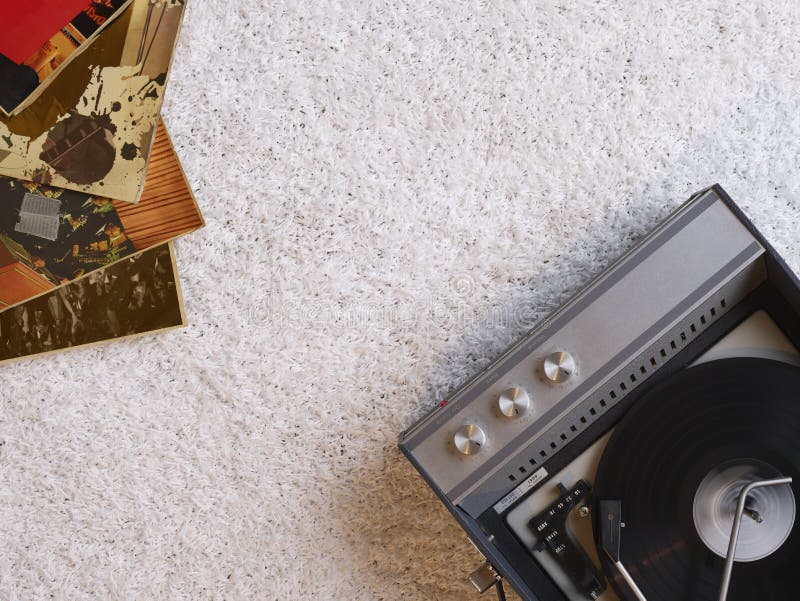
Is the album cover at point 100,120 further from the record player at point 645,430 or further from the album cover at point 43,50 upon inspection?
the record player at point 645,430

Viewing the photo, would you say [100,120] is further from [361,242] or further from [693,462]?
[693,462]

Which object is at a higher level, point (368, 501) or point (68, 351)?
point (68, 351)

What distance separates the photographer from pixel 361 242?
832mm

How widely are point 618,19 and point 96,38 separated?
60cm

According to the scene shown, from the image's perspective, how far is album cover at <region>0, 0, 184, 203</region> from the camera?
80cm

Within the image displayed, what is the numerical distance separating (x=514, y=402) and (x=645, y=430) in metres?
0.12

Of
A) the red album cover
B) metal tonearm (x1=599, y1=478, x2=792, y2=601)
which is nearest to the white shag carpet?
the red album cover

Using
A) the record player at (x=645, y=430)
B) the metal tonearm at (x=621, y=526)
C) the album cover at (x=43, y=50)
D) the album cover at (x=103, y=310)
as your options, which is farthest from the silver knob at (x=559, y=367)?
the album cover at (x=43, y=50)

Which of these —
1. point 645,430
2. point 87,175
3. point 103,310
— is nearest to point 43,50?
point 87,175

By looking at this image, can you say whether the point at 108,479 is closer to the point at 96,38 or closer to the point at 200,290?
the point at 200,290

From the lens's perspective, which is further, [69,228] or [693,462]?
[69,228]

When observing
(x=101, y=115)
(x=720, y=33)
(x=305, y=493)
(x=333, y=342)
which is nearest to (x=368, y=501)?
(x=305, y=493)

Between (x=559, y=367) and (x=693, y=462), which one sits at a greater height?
(x=559, y=367)

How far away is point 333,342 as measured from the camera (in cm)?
83
